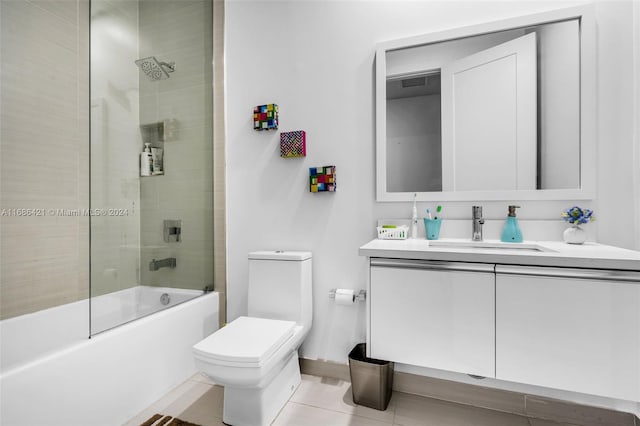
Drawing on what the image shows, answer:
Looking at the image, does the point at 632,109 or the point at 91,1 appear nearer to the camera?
the point at 632,109

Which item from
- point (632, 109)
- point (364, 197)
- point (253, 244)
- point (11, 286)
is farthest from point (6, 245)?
point (632, 109)

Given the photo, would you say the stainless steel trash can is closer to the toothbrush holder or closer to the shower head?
the toothbrush holder

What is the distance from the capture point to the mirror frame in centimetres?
145

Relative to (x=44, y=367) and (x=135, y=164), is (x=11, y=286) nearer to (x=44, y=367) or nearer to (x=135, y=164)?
(x=44, y=367)

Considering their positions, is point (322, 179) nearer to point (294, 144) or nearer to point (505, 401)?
point (294, 144)

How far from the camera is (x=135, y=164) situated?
1846mm

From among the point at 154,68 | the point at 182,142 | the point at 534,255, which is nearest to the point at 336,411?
the point at 534,255

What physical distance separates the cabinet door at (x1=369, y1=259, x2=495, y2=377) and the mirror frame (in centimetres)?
56

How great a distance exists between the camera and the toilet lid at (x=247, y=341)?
1.27m

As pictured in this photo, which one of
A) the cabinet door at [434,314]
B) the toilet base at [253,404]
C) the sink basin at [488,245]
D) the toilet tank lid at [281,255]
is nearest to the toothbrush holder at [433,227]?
the sink basin at [488,245]

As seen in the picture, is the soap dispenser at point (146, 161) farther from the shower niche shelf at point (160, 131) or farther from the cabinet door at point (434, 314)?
the cabinet door at point (434, 314)

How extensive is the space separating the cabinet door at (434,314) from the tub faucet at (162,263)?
134cm

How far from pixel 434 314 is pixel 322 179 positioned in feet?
3.20

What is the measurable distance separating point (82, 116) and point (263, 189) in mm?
1147
